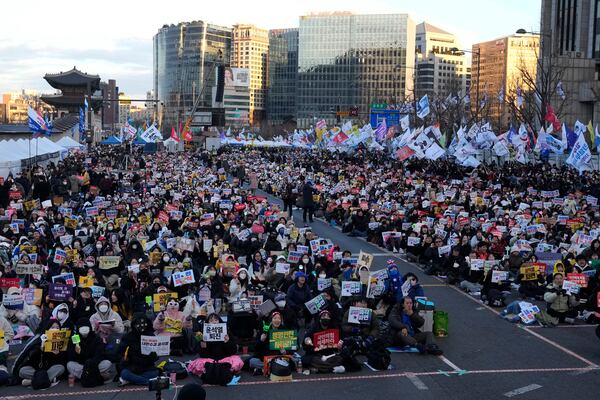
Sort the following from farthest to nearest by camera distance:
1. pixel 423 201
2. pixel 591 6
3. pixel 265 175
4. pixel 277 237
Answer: pixel 591 6 < pixel 265 175 < pixel 423 201 < pixel 277 237

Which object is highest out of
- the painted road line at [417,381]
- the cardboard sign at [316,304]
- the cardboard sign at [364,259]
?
the cardboard sign at [364,259]

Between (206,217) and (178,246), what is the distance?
3.91 m

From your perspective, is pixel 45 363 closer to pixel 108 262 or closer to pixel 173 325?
pixel 173 325

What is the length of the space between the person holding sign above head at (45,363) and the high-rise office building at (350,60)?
530ft

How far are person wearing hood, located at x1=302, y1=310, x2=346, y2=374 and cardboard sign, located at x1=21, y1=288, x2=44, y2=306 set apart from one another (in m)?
5.09

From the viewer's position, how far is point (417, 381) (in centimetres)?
1082

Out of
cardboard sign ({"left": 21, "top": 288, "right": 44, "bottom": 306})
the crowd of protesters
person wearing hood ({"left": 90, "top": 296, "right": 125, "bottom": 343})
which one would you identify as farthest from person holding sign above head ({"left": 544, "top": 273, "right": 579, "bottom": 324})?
cardboard sign ({"left": 21, "top": 288, "right": 44, "bottom": 306})

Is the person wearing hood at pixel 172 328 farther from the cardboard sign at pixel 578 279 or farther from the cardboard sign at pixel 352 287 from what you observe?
the cardboard sign at pixel 578 279

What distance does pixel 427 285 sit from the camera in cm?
1822

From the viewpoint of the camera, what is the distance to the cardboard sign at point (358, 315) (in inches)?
489

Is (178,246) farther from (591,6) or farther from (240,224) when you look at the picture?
(591,6)

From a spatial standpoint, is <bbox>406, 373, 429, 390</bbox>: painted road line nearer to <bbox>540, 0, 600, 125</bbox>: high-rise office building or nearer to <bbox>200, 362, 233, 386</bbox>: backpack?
<bbox>200, 362, 233, 386</bbox>: backpack

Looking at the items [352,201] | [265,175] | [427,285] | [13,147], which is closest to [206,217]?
[427,285]

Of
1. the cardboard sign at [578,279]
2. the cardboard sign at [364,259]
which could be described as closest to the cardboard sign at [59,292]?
the cardboard sign at [364,259]
